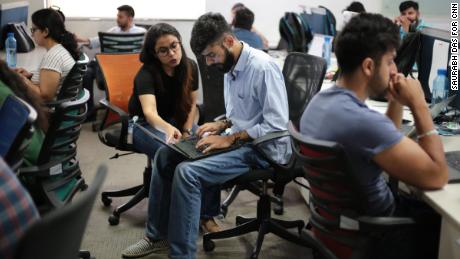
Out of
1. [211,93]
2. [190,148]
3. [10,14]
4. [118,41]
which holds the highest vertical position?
[10,14]

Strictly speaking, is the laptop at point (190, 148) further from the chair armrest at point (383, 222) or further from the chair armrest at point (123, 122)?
the chair armrest at point (383, 222)

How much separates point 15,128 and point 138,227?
1.41 m

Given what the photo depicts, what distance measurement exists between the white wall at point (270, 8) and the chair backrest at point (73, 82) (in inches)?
137

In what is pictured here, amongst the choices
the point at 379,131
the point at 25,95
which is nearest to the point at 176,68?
the point at 25,95

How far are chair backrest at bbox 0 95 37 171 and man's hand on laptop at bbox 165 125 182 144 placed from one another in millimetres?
965

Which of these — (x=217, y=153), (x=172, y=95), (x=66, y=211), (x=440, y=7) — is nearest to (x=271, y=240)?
(x=217, y=153)

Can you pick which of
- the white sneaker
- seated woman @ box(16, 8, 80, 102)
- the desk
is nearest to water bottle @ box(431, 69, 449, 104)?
the white sneaker

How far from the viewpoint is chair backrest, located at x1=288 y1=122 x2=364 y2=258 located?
162 centimetres

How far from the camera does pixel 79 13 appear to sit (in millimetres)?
5898

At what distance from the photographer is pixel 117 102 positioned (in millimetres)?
3264

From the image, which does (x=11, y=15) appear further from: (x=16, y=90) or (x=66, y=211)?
(x=66, y=211)

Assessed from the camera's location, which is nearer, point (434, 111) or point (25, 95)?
point (25, 95)

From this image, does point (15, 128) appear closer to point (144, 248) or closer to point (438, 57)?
point (144, 248)

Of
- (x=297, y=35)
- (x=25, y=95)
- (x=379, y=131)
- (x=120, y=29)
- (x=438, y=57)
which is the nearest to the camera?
(x=379, y=131)
